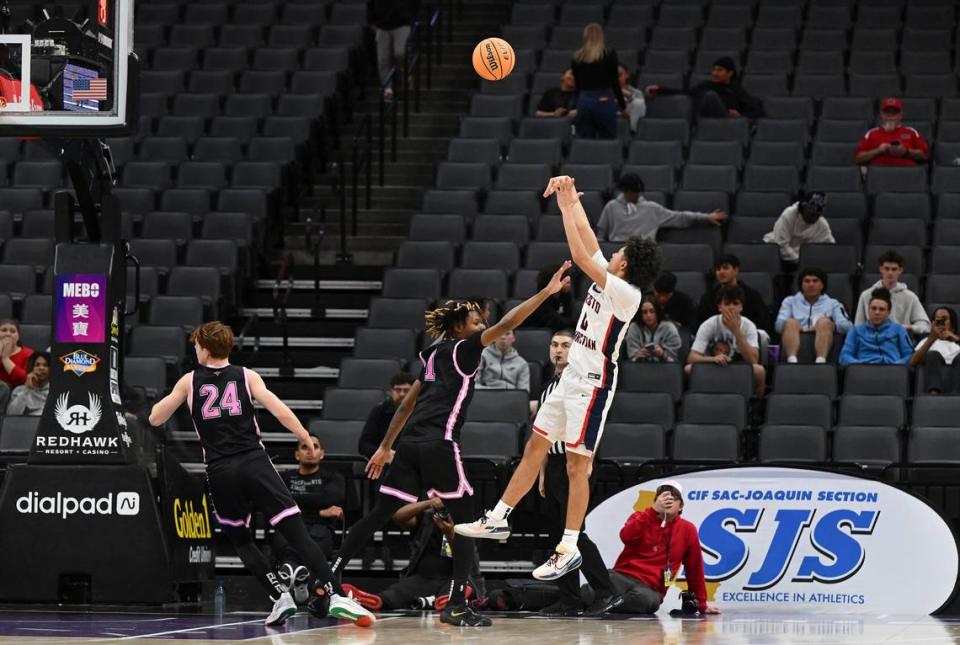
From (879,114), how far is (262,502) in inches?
438

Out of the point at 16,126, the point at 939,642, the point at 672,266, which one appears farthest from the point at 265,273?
the point at 939,642

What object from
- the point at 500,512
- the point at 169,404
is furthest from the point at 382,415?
the point at 500,512

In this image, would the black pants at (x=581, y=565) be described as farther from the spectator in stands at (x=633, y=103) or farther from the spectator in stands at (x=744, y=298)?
the spectator in stands at (x=633, y=103)

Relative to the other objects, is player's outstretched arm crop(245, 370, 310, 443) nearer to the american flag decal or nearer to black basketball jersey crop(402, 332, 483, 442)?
black basketball jersey crop(402, 332, 483, 442)

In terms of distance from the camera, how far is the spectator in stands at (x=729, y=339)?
45.2 ft

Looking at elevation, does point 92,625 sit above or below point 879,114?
below

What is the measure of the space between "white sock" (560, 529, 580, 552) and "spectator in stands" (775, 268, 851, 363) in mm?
5397

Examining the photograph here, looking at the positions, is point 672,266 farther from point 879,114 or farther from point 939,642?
point 939,642

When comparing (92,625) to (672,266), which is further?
(672,266)

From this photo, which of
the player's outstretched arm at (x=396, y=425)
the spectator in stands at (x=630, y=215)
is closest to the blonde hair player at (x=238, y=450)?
the player's outstretched arm at (x=396, y=425)

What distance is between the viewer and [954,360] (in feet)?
44.8

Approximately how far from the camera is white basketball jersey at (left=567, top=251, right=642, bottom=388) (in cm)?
909

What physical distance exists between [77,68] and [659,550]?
5.30m

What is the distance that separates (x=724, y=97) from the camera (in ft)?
60.1
